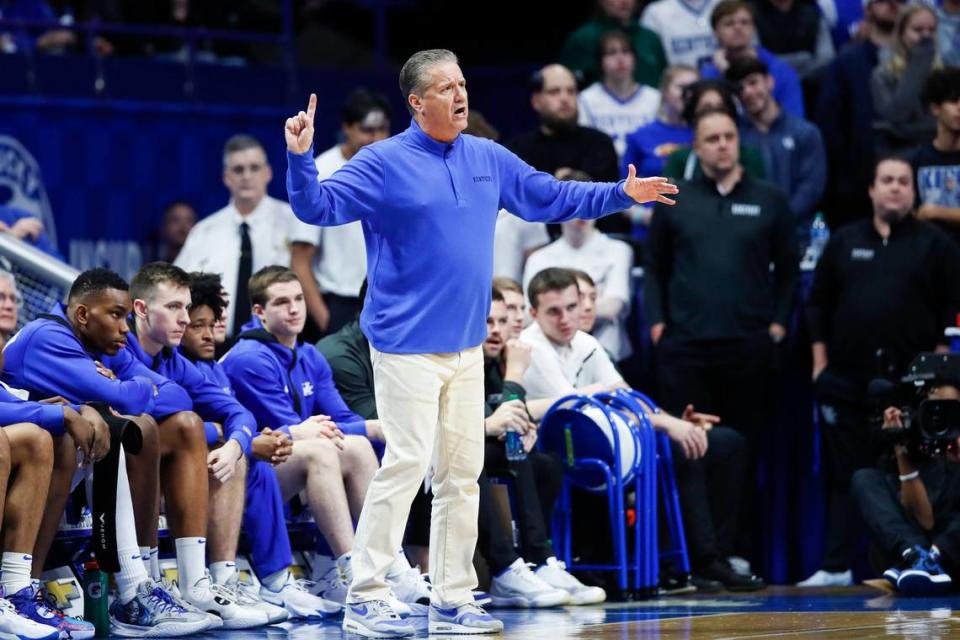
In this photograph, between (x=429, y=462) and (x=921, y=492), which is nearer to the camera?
(x=429, y=462)

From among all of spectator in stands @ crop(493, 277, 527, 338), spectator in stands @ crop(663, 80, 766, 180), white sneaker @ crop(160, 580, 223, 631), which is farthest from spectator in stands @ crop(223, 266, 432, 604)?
spectator in stands @ crop(663, 80, 766, 180)

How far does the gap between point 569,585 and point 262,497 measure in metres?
1.60

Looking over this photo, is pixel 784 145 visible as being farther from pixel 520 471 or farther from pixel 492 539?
pixel 492 539

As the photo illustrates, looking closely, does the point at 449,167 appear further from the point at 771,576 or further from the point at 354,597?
the point at 771,576

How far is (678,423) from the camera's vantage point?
8852mm

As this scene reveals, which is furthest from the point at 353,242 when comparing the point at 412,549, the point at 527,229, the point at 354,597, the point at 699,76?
the point at 354,597

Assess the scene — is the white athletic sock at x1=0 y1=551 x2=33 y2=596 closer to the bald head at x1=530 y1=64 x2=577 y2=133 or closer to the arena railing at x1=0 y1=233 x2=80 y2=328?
the arena railing at x1=0 y1=233 x2=80 y2=328

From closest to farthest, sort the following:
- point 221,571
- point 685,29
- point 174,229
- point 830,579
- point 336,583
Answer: point 221,571, point 336,583, point 830,579, point 174,229, point 685,29

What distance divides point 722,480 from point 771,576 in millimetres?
1274

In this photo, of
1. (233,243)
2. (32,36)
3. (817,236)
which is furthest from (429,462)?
(32,36)

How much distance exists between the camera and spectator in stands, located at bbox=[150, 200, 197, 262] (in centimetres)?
1146

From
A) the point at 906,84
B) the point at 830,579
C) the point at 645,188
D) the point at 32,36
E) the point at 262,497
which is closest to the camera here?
the point at 645,188

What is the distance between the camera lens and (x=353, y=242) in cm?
985

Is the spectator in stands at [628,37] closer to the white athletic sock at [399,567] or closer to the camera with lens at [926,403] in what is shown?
the camera with lens at [926,403]
